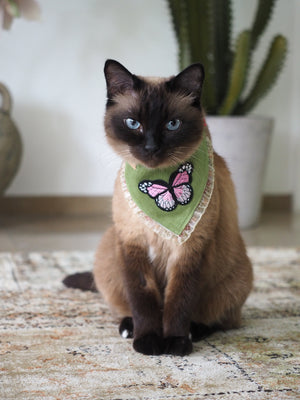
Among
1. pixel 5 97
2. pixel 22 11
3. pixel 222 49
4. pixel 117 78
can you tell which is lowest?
pixel 5 97

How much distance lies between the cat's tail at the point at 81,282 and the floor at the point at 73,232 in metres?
0.74

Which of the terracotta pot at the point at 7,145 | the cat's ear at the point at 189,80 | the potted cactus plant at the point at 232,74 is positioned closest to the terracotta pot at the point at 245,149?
the potted cactus plant at the point at 232,74

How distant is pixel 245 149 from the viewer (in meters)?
3.13

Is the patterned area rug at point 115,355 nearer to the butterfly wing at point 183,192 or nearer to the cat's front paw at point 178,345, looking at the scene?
the cat's front paw at point 178,345

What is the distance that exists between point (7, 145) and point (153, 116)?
1.95 m

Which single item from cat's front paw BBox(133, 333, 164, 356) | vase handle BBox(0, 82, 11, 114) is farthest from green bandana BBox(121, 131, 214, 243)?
vase handle BBox(0, 82, 11, 114)

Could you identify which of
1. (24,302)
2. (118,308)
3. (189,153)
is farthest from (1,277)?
(189,153)

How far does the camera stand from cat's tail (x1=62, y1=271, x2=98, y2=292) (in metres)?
1.88

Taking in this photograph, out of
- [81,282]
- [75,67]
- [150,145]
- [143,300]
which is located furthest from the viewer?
[75,67]

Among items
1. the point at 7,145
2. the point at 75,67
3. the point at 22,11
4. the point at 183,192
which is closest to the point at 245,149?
the point at 75,67

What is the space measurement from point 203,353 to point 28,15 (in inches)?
87.6

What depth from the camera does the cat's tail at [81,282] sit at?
1.88 m

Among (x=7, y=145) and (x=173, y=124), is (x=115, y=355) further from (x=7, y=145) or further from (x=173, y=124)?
(x=7, y=145)

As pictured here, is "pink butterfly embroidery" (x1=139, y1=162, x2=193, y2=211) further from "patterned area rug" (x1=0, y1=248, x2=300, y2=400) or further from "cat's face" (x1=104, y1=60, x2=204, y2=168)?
"patterned area rug" (x1=0, y1=248, x2=300, y2=400)
